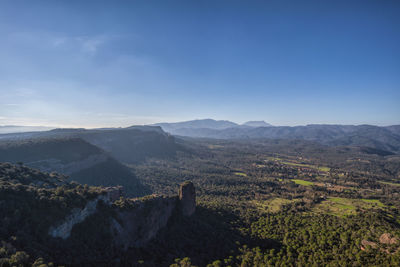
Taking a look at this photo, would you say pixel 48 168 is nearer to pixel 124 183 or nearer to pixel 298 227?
pixel 124 183

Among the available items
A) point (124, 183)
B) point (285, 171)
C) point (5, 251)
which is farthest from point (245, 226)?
point (285, 171)

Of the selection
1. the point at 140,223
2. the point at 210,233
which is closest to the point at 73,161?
the point at 140,223

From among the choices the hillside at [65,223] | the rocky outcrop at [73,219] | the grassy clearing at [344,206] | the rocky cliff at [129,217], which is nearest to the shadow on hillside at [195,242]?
the rocky cliff at [129,217]

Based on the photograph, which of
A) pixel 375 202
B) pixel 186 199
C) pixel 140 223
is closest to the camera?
pixel 140 223

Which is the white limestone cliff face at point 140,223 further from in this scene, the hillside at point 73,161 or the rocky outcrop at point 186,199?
the hillside at point 73,161

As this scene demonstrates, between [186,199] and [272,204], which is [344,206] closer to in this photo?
[272,204]

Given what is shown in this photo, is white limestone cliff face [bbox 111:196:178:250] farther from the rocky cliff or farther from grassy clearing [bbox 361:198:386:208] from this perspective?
grassy clearing [bbox 361:198:386:208]

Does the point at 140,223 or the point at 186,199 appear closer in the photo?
the point at 140,223

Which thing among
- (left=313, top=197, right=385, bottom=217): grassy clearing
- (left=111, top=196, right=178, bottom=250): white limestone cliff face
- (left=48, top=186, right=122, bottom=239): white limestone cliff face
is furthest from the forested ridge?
(left=111, top=196, right=178, bottom=250): white limestone cliff face
